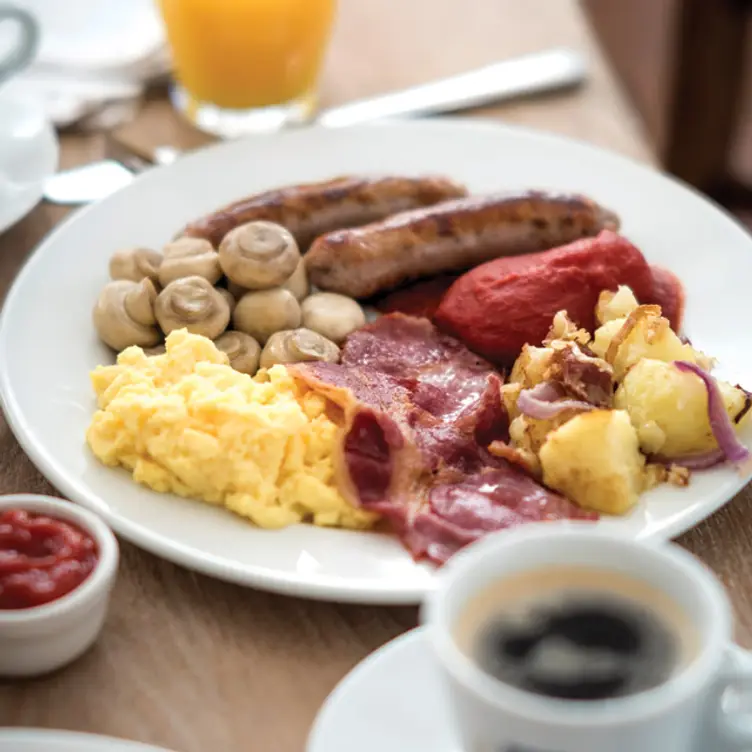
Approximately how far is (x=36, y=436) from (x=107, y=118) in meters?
1.29

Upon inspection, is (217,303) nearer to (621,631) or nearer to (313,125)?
(313,125)

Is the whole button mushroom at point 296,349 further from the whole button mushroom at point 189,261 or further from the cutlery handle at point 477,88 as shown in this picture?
the cutlery handle at point 477,88

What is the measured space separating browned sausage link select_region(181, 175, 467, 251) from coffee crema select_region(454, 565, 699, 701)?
3.81 ft

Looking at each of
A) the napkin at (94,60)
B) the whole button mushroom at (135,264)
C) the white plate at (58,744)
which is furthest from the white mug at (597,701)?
the napkin at (94,60)

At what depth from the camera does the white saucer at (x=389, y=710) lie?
116 centimetres

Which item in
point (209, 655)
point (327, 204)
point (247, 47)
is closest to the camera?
point (209, 655)

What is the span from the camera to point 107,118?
2695 millimetres

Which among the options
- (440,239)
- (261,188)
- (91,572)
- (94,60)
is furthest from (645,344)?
(94,60)

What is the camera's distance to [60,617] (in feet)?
4.29

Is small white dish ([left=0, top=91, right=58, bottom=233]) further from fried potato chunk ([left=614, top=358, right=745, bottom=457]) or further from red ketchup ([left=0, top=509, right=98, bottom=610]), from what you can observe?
fried potato chunk ([left=614, top=358, right=745, bottom=457])

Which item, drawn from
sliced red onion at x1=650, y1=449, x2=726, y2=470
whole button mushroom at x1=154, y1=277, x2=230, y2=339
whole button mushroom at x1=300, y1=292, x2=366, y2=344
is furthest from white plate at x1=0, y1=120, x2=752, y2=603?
whole button mushroom at x1=300, y1=292, x2=366, y2=344

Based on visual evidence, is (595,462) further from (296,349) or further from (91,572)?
(91,572)

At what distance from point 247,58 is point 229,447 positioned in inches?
49.7

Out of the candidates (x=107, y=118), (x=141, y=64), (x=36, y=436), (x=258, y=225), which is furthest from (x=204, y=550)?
(x=141, y=64)
